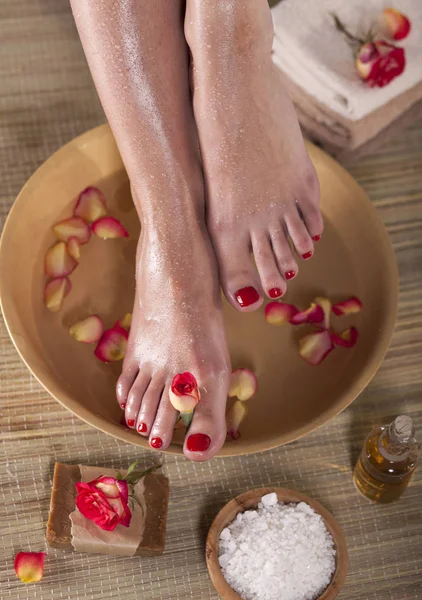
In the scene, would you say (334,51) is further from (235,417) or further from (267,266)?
(235,417)

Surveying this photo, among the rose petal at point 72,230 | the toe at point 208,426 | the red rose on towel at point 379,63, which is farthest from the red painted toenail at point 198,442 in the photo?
the red rose on towel at point 379,63

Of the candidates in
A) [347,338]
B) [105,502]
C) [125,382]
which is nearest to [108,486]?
[105,502]

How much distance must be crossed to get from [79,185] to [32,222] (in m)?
0.09

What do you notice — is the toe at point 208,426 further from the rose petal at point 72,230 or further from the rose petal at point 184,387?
the rose petal at point 72,230

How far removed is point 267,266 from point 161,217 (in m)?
0.14

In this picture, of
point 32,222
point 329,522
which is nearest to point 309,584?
point 329,522

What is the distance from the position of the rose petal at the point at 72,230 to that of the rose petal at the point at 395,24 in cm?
51

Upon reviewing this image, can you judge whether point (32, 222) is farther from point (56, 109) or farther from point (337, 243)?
point (337, 243)

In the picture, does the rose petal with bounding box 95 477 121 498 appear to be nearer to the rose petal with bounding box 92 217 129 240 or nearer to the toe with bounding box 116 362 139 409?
the toe with bounding box 116 362 139 409

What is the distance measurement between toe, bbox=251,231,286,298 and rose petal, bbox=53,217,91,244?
225 mm

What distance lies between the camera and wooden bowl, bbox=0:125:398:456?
0.93m

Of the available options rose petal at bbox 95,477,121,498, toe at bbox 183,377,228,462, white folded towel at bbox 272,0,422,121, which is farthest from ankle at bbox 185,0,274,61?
rose petal at bbox 95,477,121,498

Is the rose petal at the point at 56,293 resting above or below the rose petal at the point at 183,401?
below

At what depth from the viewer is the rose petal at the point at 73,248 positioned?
1002 millimetres
